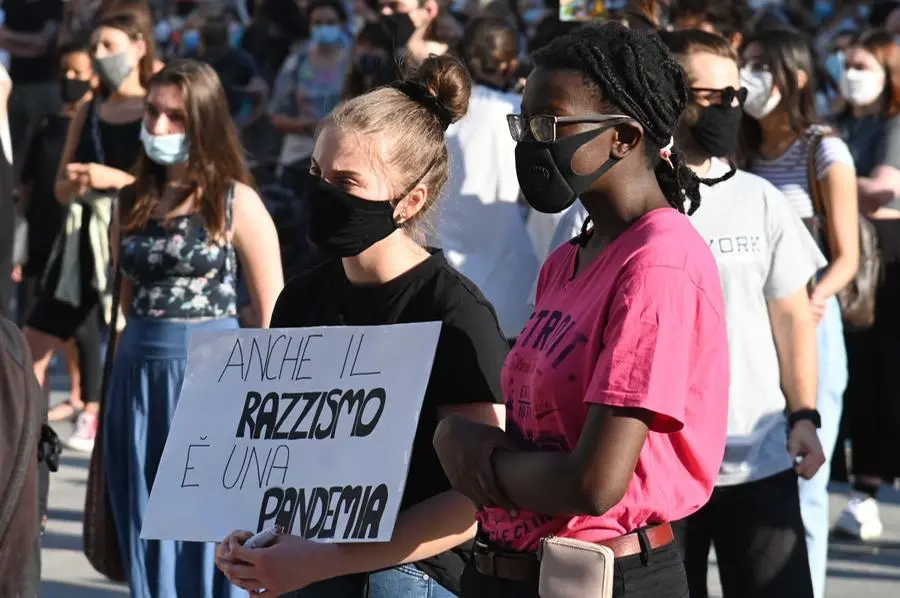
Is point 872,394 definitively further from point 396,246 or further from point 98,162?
point 396,246

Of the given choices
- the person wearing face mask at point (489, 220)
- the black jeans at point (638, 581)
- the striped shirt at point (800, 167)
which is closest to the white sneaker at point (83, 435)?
the person wearing face mask at point (489, 220)

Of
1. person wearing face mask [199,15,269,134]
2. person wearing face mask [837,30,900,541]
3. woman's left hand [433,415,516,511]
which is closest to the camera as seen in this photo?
woman's left hand [433,415,516,511]

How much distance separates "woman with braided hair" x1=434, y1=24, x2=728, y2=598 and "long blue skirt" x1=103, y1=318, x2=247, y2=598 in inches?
94.7

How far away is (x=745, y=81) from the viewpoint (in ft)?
18.7

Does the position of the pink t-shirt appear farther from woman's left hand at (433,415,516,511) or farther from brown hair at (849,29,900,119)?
brown hair at (849,29,900,119)

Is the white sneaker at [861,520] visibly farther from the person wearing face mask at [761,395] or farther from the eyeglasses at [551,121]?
the eyeglasses at [551,121]

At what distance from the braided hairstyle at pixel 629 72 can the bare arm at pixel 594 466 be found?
49cm

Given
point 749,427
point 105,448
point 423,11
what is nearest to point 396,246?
point 749,427

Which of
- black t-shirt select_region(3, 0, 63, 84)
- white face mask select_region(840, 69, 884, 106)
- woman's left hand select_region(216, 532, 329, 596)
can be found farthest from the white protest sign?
black t-shirt select_region(3, 0, 63, 84)

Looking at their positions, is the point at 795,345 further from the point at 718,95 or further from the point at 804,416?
the point at 718,95

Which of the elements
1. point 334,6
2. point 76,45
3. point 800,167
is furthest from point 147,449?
point 334,6

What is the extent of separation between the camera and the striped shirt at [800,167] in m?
5.57

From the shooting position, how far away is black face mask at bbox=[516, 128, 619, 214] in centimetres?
255

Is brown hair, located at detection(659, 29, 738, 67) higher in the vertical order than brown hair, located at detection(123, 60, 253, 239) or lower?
higher
